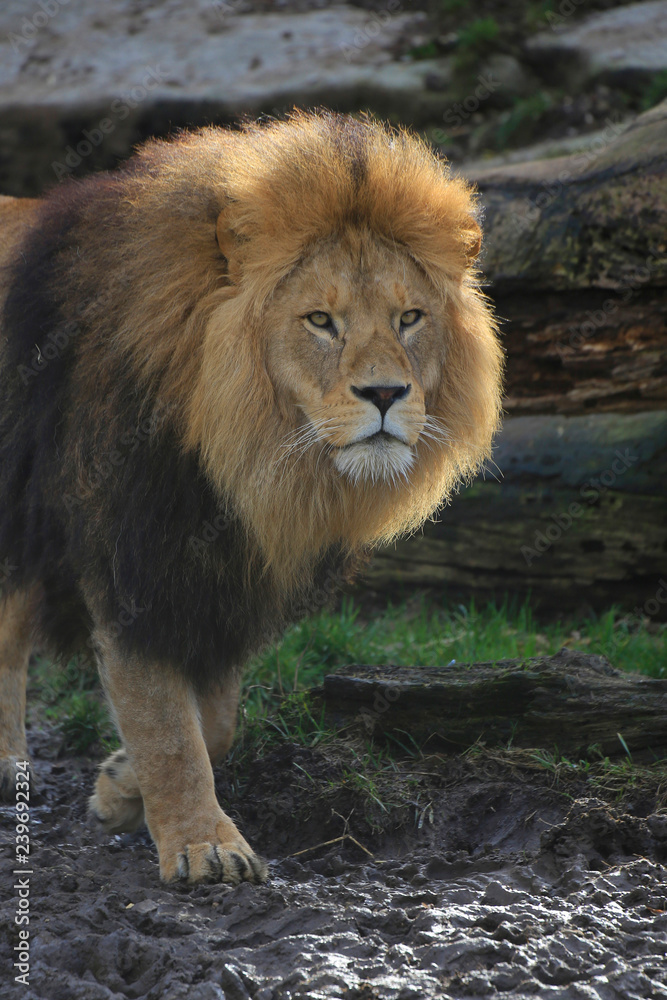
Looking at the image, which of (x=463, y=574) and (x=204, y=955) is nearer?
(x=204, y=955)

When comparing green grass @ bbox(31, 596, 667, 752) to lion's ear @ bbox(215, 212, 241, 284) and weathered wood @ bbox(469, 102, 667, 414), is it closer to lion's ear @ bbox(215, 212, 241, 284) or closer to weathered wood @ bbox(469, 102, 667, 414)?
weathered wood @ bbox(469, 102, 667, 414)

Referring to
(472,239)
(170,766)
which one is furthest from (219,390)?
(170,766)

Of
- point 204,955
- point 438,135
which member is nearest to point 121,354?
point 204,955

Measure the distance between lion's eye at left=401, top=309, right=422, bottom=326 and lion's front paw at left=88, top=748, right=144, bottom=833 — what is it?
168 centimetres

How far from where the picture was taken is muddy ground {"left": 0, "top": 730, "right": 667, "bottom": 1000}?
221 cm

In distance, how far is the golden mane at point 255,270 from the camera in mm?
2783

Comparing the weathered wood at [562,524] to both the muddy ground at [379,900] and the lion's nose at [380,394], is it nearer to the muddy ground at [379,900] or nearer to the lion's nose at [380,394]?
the muddy ground at [379,900]

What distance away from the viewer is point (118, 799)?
3322mm

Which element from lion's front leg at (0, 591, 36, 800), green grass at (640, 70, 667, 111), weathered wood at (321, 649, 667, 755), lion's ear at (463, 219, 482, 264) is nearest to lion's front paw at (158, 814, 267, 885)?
weathered wood at (321, 649, 667, 755)

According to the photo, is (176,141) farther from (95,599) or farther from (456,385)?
(95,599)

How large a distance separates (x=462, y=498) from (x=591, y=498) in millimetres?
627

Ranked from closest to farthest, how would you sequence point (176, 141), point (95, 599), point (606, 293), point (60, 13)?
point (95, 599) < point (176, 141) < point (606, 293) < point (60, 13)

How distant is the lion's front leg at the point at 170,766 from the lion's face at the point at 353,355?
2.71ft

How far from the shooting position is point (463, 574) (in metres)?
5.09
